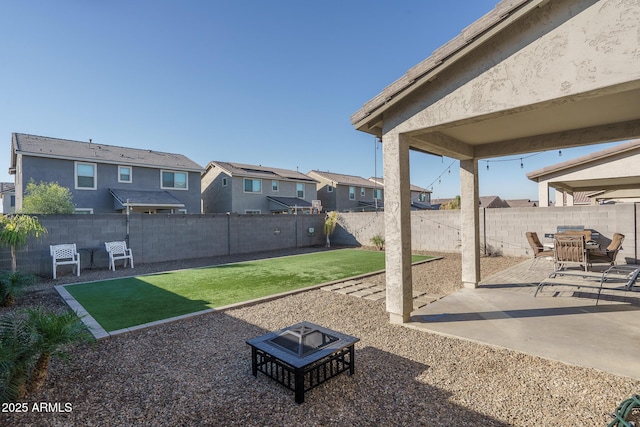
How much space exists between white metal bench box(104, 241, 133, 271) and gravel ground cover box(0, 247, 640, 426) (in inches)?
282

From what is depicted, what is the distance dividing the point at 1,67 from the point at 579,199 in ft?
113

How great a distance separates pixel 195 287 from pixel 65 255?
16.8 feet

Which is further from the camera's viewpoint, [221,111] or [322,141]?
[322,141]

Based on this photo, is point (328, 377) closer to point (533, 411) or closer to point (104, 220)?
point (533, 411)

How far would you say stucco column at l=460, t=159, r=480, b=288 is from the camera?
7.02m

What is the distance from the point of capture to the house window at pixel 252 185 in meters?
25.1

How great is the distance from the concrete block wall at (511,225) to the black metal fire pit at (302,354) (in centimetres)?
1131

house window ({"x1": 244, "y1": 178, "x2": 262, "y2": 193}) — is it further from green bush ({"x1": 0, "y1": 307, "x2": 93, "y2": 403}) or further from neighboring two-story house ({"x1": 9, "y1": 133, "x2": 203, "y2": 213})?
green bush ({"x1": 0, "y1": 307, "x2": 93, "y2": 403})

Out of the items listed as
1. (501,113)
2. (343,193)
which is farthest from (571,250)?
(343,193)

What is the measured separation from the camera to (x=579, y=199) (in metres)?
24.4

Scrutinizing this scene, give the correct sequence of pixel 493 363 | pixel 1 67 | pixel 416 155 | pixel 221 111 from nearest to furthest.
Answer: pixel 493 363 → pixel 416 155 → pixel 1 67 → pixel 221 111

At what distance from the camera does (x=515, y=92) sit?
11.6ft

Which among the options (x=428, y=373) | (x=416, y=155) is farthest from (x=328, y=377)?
(x=416, y=155)

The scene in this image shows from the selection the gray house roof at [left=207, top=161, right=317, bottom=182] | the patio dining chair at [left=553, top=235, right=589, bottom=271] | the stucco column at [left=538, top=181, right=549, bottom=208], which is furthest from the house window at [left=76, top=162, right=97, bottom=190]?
the stucco column at [left=538, top=181, right=549, bottom=208]
